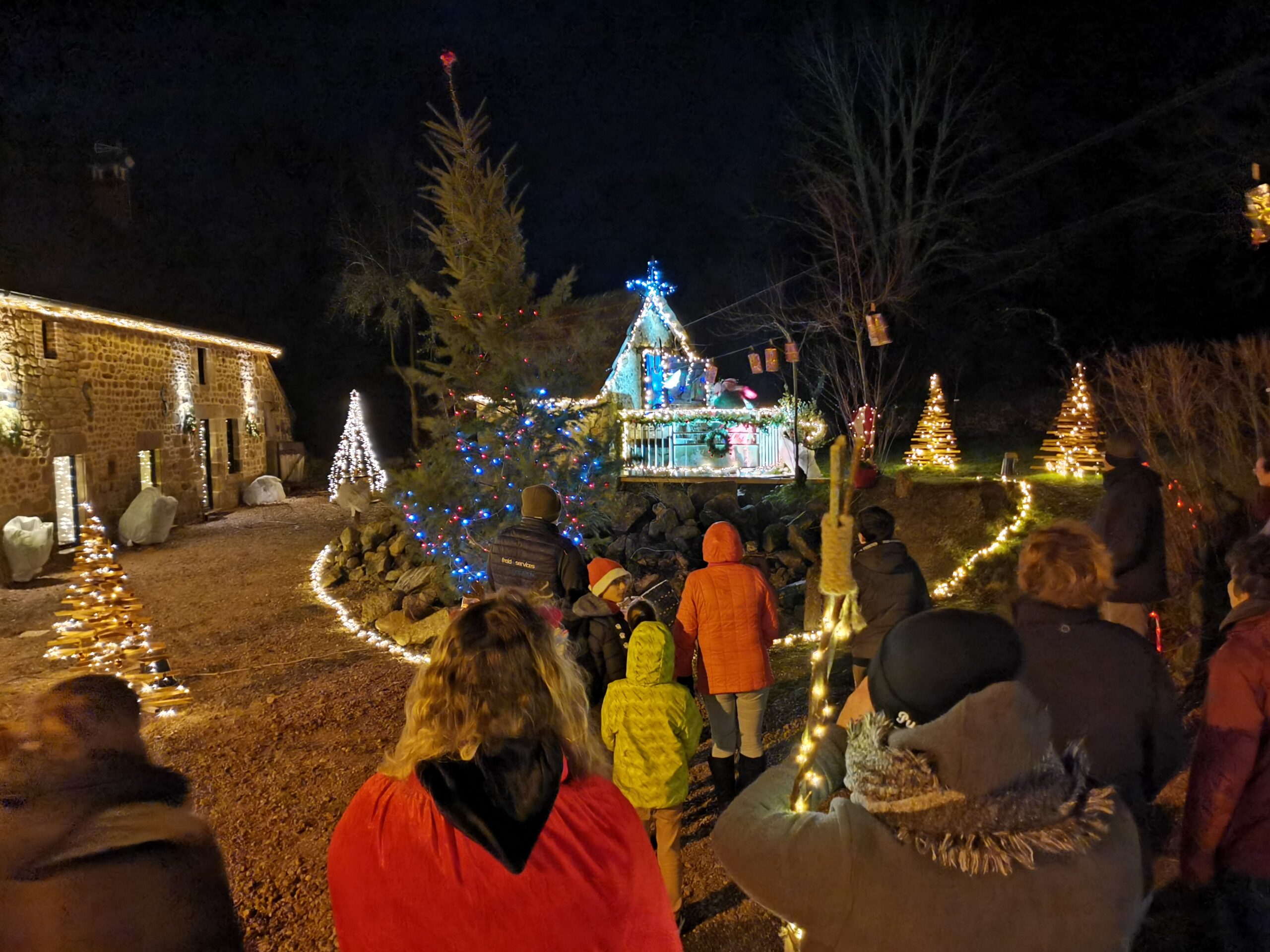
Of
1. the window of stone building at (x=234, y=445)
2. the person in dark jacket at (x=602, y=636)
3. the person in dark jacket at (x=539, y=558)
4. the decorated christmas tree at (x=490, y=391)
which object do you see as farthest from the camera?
the window of stone building at (x=234, y=445)

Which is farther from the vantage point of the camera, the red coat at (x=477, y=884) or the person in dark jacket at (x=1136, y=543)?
the person in dark jacket at (x=1136, y=543)

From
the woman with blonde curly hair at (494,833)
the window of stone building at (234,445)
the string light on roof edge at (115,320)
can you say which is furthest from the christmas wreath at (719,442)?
the window of stone building at (234,445)

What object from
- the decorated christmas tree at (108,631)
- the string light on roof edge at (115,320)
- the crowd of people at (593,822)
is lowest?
the decorated christmas tree at (108,631)

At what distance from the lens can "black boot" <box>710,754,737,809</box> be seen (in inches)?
166

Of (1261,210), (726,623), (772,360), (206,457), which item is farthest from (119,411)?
(1261,210)

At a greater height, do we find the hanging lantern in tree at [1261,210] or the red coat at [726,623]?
the hanging lantern in tree at [1261,210]

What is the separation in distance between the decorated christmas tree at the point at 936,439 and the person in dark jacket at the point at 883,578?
10882 millimetres

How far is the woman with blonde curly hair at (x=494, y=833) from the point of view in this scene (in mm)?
1437

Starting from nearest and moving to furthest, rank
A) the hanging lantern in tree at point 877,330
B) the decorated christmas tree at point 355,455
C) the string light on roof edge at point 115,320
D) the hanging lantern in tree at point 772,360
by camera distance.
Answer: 1. the hanging lantern in tree at point 877,330
2. the string light on roof edge at point 115,320
3. the hanging lantern in tree at point 772,360
4. the decorated christmas tree at point 355,455

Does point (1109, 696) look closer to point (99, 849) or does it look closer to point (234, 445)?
point (99, 849)

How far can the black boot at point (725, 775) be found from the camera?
4.22m

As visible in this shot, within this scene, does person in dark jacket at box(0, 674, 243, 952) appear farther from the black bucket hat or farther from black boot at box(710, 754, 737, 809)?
black boot at box(710, 754, 737, 809)

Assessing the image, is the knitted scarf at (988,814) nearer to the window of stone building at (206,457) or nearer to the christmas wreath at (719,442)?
the christmas wreath at (719,442)

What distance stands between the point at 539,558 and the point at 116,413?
15.9m
